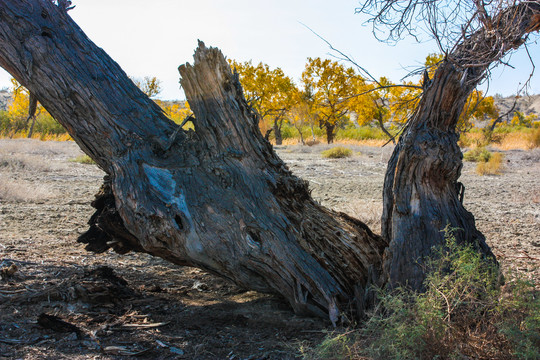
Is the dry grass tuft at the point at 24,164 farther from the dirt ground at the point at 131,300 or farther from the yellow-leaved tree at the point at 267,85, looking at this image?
the yellow-leaved tree at the point at 267,85

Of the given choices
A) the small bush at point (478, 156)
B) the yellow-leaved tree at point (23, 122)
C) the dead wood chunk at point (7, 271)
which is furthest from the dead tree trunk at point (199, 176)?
the yellow-leaved tree at point (23, 122)

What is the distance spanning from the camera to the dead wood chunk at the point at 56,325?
3.09 metres

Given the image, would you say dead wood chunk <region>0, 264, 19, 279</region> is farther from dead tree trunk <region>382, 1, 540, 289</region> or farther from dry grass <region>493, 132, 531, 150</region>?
dry grass <region>493, 132, 531, 150</region>

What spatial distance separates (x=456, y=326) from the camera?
2.71 m

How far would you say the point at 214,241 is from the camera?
135 inches

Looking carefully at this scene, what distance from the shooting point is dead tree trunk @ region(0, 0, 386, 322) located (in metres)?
3.41

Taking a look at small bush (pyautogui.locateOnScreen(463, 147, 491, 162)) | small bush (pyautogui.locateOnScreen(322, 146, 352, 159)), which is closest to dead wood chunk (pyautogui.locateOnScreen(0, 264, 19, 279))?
small bush (pyautogui.locateOnScreen(322, 146, 352, 159))

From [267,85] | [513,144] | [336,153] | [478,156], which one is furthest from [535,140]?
[267,85]

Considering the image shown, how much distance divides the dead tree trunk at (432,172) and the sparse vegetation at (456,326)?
0.35 m

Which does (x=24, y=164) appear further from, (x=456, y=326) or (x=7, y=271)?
(x=456, y=326)

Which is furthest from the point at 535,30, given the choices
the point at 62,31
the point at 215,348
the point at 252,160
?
the point at 62,31

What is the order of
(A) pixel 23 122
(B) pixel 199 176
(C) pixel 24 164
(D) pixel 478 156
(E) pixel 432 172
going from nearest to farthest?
(E) pixel 432 172 → (B) pixel 199 176 → (C) pixel 24 164 → (D) pixel 478 156 → (A) pixel 23 122

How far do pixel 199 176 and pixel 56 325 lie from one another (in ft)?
4.57

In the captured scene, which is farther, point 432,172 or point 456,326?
point 432,172
